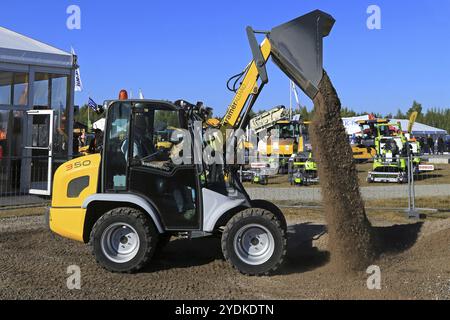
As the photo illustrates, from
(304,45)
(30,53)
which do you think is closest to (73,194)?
(304,45)

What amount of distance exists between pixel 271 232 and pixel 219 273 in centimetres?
86

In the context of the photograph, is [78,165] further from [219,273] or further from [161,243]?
[219,273]

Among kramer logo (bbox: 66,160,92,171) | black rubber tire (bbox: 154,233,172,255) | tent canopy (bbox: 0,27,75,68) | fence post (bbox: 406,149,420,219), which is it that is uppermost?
tent canopy (bbox: 0,27,75,68)

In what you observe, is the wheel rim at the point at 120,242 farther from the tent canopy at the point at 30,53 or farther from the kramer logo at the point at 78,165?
the tent canopy at the point at 30,53

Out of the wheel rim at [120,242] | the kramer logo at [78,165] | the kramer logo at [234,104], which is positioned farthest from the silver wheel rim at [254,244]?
the kramer logo at [78,165]

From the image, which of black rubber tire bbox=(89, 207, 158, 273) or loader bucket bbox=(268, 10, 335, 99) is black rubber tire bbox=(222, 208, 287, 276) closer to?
black rubber tire bbox=(89, 207, 158, 273)

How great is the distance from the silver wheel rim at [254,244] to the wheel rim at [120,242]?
126cm

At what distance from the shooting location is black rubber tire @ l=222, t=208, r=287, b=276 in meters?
5.92

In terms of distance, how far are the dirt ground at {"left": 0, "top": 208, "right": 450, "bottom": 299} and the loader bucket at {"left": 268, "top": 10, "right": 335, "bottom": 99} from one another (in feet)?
A: 7.71

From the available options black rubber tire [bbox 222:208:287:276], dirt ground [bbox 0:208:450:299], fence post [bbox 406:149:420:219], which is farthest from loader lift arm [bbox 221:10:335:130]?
fence post [bbox 406:149:420:219]

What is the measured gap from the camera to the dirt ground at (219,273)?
207 inches
